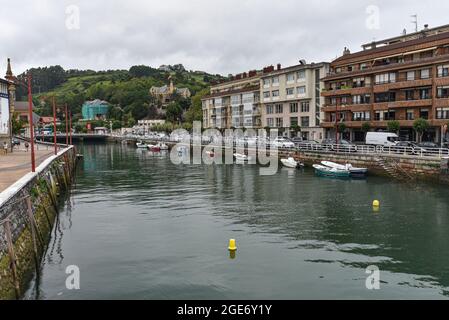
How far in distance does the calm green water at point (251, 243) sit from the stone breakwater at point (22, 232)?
819mm

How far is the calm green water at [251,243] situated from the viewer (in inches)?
821

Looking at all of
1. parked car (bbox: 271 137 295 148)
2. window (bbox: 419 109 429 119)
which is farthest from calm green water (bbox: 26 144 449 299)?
parked car (bbox: 271 137 295 148)

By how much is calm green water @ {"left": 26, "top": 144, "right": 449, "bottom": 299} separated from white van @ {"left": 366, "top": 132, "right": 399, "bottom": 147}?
2010 cm

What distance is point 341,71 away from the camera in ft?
312

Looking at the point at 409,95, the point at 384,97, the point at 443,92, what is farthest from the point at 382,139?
the point at 384,97

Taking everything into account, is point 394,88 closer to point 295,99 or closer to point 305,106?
point 305,106

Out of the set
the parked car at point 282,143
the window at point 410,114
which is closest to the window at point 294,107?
the parked car at point 282,143

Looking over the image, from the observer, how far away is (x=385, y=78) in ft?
262

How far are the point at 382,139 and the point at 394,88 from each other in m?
11.2

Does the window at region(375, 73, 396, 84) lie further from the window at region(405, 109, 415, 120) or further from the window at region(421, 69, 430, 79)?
the window at region(405, 109, 415, 120)

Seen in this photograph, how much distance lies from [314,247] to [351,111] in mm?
65141
